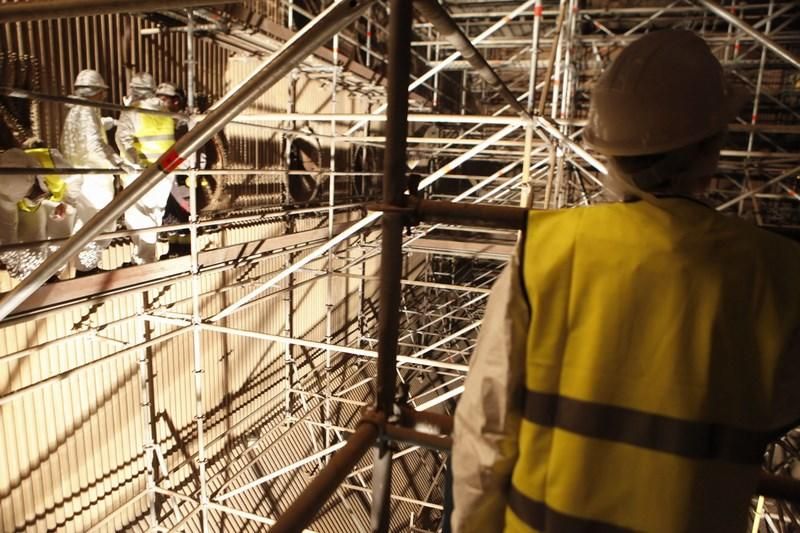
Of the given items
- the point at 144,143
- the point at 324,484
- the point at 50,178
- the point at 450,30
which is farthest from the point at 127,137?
the point at 324,484

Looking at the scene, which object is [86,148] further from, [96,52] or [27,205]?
[96,52]

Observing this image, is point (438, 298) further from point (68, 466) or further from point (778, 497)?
point (778, 497)

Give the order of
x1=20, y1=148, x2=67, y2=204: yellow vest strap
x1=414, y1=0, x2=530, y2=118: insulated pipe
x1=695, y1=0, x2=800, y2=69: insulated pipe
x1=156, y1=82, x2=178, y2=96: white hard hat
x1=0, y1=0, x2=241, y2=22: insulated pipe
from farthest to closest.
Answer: x1=156, y1=82, x2=178, y2=96: white hard hat < x1=20, y1=148, x2=67, y2=204: yellow vest strap < x1=695, y1=0, x2=800, y2=69: insulated pipe < x1=414, y1=0, x2=530, y2=118: insulated pipe < x1=0, y1=0, x2=241, y2=22: insulated pipe

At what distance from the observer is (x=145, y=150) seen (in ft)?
14.4

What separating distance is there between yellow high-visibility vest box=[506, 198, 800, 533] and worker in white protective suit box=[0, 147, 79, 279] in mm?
3259

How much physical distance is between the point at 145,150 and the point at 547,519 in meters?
4.42

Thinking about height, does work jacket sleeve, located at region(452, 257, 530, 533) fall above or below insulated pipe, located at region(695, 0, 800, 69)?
below

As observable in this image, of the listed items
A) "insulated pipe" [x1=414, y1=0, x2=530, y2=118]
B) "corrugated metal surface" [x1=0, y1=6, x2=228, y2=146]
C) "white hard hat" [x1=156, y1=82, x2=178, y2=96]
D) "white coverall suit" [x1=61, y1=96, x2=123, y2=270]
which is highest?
"corrugated metal surface" [x1=0, y1=6, x2=228, y2=146]

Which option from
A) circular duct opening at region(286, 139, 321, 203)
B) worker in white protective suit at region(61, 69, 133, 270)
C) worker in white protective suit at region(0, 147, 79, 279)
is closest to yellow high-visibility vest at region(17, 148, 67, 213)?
worker in white protective suit at region(0, 147, 79, 279)

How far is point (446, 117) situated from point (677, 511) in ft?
9.47

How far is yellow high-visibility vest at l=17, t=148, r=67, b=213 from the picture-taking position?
3.41 m

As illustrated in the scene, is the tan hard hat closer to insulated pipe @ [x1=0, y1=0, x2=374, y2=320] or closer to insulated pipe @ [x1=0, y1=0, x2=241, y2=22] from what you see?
insulated pipe @ [x1=0, y1=0, x2=374, y2=320]

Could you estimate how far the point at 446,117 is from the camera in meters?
3.48

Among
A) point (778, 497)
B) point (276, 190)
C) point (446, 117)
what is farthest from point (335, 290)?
point (778, 497)
